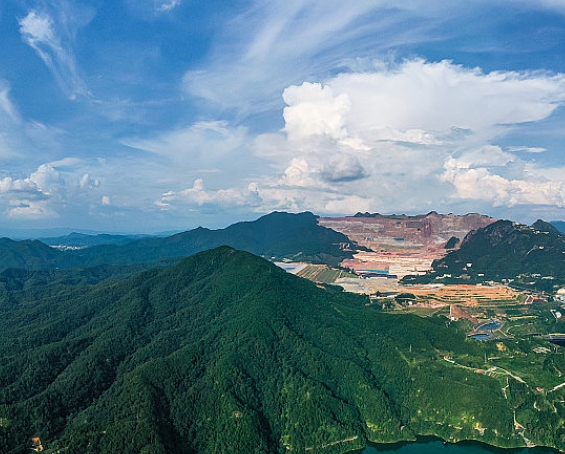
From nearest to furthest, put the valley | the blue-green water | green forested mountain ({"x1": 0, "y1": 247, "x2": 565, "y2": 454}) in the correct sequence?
green forested mountain ({"x1": 0, "y1": 247, "x2": 565, "y2": 454})
the valley
the blue-green water

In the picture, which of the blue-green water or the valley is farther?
the blue-green water

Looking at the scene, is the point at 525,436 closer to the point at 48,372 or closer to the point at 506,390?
the point at 506,390

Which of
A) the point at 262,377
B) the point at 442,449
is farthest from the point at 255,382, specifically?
the point at 442,449

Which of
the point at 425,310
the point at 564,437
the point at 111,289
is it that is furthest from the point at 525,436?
the point at 111,289

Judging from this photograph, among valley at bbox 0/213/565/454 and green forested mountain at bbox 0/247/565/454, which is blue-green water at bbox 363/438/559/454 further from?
green forested mountain at bbox 0/247/565/454

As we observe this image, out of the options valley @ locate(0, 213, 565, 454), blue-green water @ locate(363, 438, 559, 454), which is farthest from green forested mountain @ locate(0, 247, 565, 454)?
blue-green water @ locate(363, 438, 559, 454)
